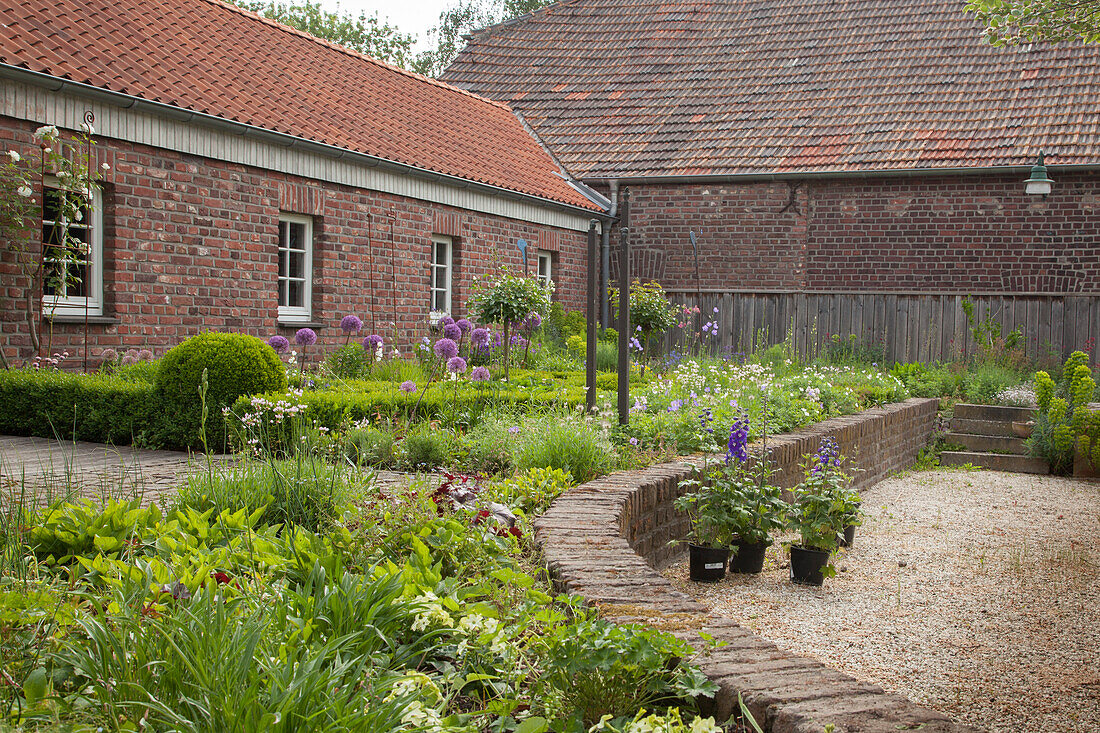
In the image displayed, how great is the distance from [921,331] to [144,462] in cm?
1277

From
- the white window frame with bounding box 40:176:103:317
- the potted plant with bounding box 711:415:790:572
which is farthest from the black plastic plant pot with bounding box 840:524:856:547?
the white window frame with bounding box 40:176:103:317

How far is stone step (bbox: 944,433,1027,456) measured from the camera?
37.4ft

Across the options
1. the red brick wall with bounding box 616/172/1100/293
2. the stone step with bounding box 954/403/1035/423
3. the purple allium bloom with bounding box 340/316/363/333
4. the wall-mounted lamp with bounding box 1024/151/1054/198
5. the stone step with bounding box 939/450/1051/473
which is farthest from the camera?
the red brick wall with bounding box 616/172/1100/293

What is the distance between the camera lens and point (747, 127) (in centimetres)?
1820

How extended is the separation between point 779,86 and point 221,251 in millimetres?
12292

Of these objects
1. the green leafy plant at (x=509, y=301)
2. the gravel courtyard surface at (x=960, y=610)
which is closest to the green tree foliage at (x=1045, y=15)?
the gravel courtyard surface at (x=960, y=610)

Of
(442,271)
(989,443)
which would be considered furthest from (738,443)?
(442,271)

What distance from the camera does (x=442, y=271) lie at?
14312 mm

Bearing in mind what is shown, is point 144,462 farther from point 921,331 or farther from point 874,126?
point 874,126

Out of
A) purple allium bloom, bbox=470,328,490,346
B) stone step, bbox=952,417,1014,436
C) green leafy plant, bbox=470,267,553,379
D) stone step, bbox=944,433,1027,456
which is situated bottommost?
stone step, bbox=944,433,1027,456

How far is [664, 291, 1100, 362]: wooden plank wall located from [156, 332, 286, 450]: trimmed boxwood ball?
9349 millimetres

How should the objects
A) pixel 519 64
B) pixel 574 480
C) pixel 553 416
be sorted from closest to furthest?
1. pixel 574 480
2. pixel 553 416
3. pixel 519 64

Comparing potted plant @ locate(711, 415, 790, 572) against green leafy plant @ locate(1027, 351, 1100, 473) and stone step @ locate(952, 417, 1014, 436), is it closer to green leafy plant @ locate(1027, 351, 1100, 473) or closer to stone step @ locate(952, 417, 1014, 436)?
green leafy plant @ locate(1027, 351, 1100, 473)

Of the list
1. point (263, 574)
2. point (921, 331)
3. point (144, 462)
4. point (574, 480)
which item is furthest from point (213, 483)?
point (921, 331)
